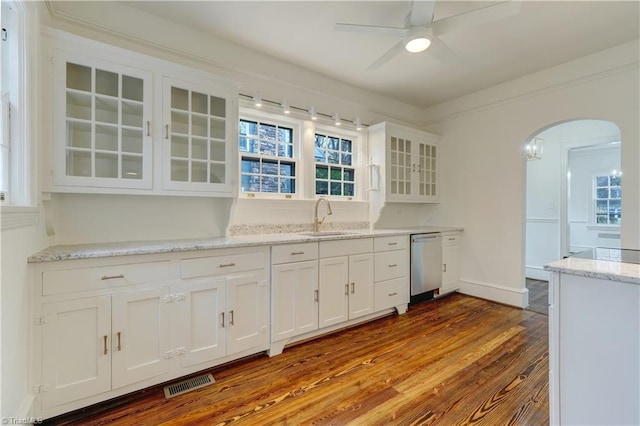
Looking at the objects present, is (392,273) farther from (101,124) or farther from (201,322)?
(101,124)

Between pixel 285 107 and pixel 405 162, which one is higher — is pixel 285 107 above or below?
above

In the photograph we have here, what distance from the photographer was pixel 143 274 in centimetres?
184

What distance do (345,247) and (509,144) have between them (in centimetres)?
261

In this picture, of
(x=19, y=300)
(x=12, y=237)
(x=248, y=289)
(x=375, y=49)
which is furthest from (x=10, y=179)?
(x=375, y=49)

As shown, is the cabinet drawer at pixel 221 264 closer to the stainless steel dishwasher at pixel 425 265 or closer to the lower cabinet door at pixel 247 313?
the lower cabinet door at pixel 247 313

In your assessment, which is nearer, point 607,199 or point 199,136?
point 199,136

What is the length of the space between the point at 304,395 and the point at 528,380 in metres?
1.58

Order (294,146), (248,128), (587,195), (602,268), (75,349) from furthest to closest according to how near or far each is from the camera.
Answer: (587,195), (294,146), (248,128), (75,349), (602,268)

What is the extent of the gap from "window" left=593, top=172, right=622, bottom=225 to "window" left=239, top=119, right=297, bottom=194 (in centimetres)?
722

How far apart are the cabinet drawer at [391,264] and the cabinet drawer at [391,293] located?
67mm

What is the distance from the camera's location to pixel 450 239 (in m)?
3.99

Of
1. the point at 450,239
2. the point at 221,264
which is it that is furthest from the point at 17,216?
the point at 450,239

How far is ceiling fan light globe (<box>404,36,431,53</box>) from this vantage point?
6.87ft

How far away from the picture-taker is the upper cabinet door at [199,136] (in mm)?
2215
